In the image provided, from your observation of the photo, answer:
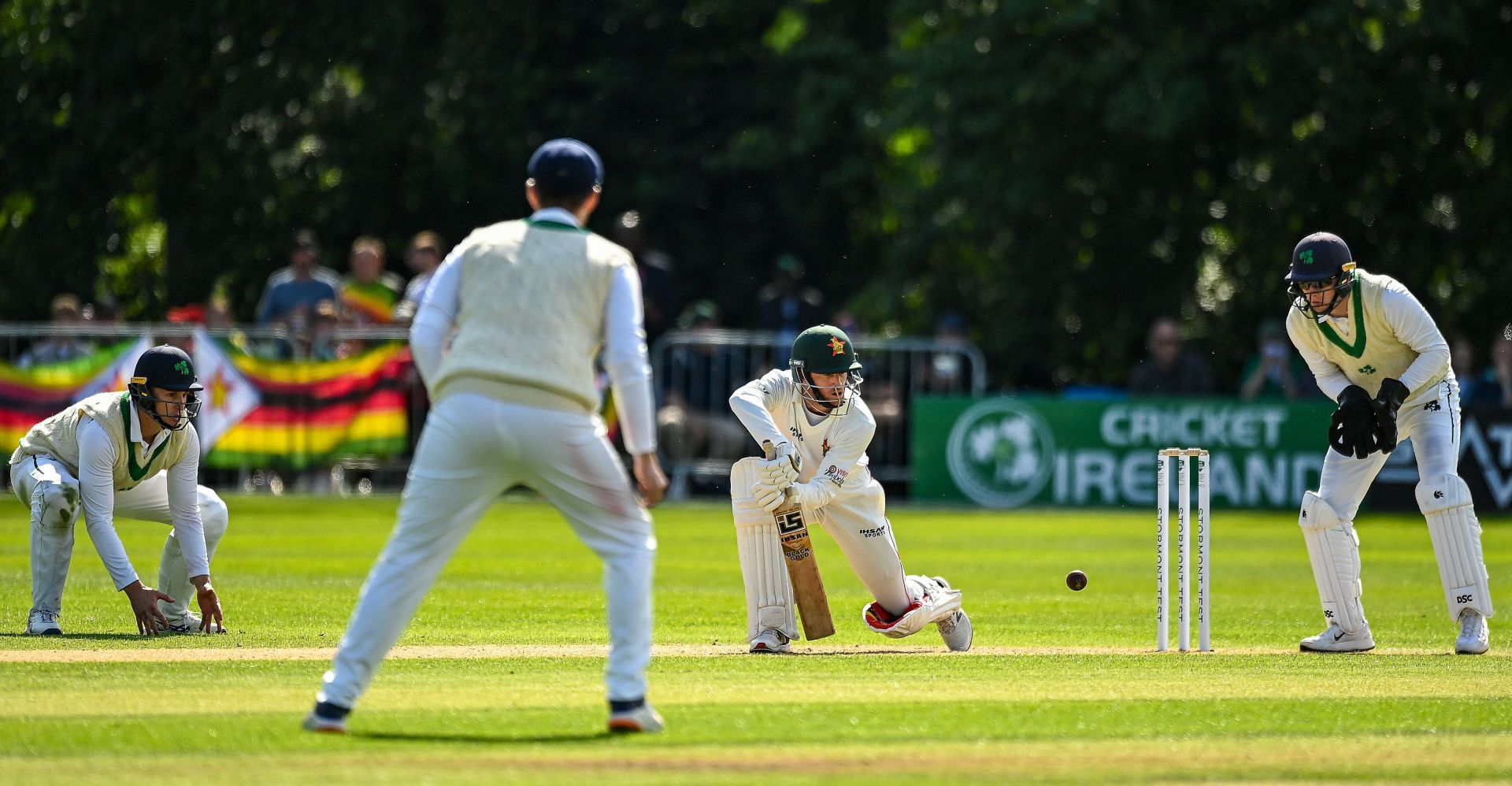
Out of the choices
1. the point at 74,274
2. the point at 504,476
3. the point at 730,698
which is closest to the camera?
the point at 504,476

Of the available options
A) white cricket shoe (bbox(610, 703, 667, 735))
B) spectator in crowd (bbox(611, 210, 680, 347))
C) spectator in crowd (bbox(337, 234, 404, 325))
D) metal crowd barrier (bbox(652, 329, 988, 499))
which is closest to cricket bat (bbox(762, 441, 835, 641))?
white cricket shoe (bbox(610, 703, 667, 735))

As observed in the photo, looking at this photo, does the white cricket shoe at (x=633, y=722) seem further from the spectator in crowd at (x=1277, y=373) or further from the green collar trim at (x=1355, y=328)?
the spectator in crowd at (x=1277, y=373)

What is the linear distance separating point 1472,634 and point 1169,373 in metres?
12.6

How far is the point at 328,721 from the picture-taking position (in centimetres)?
731

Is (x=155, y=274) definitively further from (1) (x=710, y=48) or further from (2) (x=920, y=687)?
(2) (x=920, y=687)

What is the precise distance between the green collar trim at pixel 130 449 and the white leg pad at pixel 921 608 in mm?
3571

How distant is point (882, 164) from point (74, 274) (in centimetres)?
1096

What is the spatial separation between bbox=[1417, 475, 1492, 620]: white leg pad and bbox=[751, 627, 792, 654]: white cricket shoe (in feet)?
11.1

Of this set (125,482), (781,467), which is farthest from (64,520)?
(781,467)

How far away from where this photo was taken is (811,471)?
10898 millimetres

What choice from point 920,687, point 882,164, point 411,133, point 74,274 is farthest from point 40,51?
point 920,687

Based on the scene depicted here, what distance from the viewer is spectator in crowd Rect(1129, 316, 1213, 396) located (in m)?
23.3

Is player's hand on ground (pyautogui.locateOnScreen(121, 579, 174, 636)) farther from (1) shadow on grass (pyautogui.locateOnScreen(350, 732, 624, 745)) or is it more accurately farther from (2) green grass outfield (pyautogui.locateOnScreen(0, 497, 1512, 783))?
(1) shadow on grass (pyautogui.locateOnScreen(350, 732, 624, 745))

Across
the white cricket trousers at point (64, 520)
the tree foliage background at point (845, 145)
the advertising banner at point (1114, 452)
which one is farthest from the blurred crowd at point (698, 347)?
the white cricket trousers at point (64, 520)
